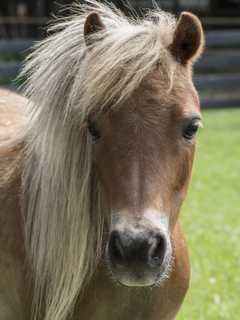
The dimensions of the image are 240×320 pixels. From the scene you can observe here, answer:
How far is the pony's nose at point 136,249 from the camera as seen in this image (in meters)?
2.38

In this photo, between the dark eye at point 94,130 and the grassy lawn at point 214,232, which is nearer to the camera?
the dark eye at point 94,130

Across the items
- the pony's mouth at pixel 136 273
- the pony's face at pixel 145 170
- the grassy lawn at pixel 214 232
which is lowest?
the grassy lawn at pixel 214 232

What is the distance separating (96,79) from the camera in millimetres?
2699

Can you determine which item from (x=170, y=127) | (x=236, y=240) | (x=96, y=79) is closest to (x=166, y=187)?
(x=170, y=127)

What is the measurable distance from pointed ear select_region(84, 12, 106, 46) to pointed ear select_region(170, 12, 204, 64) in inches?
10.8

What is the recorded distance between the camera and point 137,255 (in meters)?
2.40

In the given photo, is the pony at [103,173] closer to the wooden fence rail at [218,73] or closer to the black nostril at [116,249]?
the black nostril at [116,249]

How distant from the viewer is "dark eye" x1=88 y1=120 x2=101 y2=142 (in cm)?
271

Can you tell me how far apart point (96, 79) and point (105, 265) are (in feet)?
2.32

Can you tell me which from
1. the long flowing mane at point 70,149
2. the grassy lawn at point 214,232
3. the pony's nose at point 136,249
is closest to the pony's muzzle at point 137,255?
the pony's nose at point 136,249

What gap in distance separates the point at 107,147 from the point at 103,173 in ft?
0.33

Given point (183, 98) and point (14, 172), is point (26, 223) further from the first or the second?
point (183, 98)

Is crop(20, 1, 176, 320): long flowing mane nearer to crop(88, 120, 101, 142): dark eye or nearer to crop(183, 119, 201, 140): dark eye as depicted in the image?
crop(88, 120, 101, 142): dark eye

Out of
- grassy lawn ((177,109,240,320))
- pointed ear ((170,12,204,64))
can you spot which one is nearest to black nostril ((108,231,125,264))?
pointed ear ((170,12,204,64))
